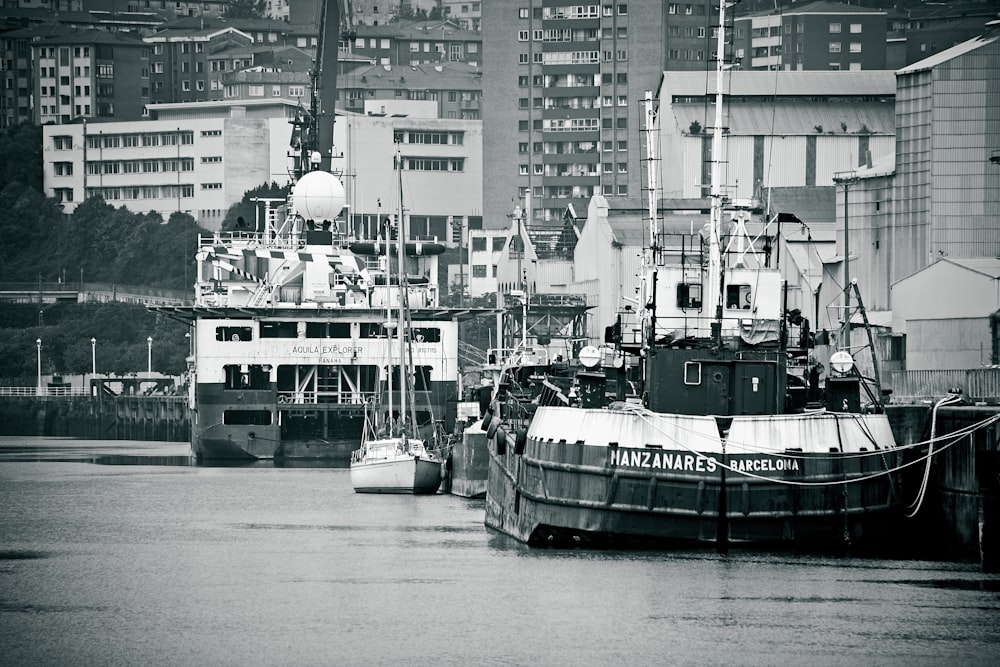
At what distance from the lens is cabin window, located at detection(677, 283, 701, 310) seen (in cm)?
4450

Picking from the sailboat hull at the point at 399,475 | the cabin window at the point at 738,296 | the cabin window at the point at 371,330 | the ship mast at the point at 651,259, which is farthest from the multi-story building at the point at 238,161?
the cabin window at the point at 738,296

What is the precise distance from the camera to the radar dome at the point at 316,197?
94.3 metres

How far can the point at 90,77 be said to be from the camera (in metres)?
196

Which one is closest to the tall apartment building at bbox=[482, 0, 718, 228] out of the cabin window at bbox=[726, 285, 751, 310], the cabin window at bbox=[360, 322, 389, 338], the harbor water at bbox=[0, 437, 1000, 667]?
the cabin window at bbox=[360, 322, 389, 338]

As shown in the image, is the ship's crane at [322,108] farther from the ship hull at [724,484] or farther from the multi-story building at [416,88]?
the ship hull at [724,484]

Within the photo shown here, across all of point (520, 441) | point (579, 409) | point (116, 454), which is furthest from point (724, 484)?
point (116, 454)

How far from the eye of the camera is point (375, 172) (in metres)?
158

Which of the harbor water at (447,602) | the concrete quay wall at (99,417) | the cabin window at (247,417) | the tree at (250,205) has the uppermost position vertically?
the tree at (250,205)

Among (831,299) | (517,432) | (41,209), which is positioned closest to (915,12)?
(41,209)

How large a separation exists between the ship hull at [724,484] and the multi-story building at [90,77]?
160m

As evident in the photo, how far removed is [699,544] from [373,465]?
26013 millimetres

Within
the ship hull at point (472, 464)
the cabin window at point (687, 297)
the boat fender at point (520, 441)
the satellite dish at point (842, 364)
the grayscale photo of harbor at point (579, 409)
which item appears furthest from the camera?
the ship hull at point (472, 464)

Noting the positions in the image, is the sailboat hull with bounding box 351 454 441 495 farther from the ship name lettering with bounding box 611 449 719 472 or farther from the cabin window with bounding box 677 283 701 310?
the ship name lettering with bounding box 611 449 719 472

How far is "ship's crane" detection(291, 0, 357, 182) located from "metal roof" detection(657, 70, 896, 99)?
2059cm
